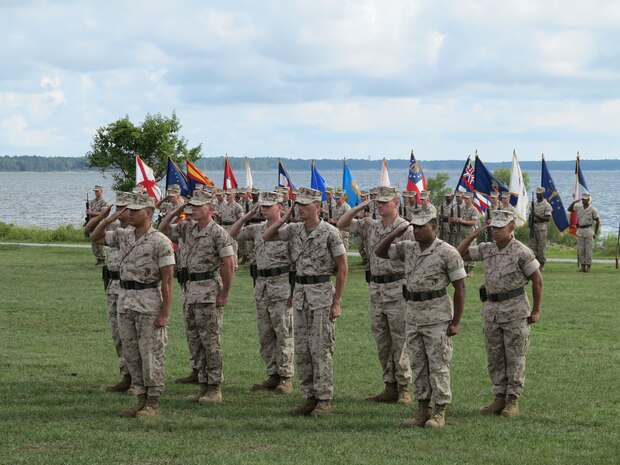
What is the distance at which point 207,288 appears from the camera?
424 inches

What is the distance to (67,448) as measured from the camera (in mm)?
8625

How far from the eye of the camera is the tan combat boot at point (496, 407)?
33.2 ft

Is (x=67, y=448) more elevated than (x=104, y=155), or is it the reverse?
(x=104, y=155)

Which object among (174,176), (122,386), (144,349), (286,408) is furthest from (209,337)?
(174,176)

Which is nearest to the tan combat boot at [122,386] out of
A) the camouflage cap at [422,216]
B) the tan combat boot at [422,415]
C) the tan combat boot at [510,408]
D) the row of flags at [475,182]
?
the tan combat boot at [422,415]

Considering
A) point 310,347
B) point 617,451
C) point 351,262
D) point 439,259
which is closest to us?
point 617,451

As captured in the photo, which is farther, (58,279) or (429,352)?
(58,279)

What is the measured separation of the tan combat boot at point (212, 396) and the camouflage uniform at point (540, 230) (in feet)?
57.1

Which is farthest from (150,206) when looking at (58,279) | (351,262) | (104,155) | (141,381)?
(104,155)

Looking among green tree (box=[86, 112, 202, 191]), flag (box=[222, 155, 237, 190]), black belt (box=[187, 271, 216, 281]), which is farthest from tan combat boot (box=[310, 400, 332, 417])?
green tree (box=[86, 112, 202, 191])

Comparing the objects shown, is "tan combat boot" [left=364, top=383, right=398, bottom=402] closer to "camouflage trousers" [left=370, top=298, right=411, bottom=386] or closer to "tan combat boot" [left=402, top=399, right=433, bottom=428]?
"camouflage trousers" [left=370, top=298, right=411, bottom=386]

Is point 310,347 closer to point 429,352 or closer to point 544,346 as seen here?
point 429,352

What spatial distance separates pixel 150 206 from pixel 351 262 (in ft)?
63.7

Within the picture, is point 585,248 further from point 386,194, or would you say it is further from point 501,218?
point 501,218
